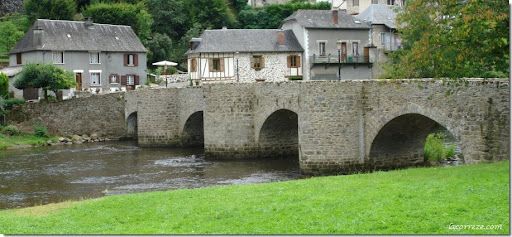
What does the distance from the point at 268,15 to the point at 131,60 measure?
67.6 feet

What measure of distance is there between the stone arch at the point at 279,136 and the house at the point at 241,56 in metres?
16.1

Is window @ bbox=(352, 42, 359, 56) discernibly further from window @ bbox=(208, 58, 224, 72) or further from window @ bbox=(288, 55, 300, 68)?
window @ bbox=(208, 58, 224, 72)

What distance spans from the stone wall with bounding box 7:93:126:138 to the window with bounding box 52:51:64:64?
21.4 ft

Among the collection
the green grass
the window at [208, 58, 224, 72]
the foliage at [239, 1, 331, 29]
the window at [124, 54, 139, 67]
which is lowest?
the green grass

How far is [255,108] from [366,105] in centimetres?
870

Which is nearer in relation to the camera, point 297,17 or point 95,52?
point 297,17

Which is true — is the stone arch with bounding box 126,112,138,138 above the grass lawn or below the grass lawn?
above

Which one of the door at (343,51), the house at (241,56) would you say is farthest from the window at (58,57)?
the door at (343,51)

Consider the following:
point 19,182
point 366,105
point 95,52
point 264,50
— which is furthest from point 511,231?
point 95,52

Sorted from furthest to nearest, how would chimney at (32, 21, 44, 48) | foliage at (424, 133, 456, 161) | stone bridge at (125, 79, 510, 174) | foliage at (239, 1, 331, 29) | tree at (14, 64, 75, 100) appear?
foliage at (239, 1, 331, 29) → chimney at (32, 21, 44, 48) → tree at (14, 64, 75, 100) → foliage at (424, 133, 456, 161) → stone bridge at (125, 79, 510, 174)

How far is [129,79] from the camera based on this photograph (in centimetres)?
6250

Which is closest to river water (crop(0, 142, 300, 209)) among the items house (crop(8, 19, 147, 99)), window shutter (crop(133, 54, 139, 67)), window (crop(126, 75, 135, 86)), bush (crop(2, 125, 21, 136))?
bush (crop(2, 125, 21, 136))

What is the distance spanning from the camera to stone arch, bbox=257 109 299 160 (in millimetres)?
35844

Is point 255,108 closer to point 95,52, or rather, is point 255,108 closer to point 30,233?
point 30,233
